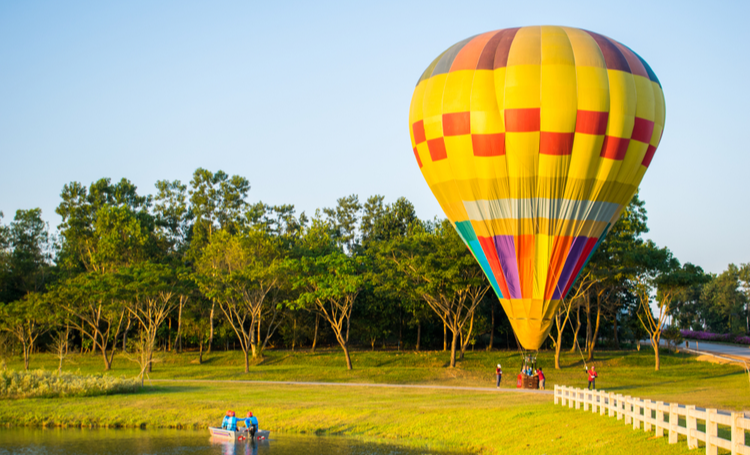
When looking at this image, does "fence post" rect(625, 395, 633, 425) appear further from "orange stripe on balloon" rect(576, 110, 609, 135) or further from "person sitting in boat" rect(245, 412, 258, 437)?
"person sitting in boat" rect(245, 412, 258, 437)

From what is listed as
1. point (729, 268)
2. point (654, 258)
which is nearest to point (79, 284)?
point (654, 258)

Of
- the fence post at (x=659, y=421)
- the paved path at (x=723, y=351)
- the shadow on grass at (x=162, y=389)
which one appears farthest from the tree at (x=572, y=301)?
the fence post at (x=659, y=421)

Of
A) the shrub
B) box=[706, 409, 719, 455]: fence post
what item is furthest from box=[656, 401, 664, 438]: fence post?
the shrub

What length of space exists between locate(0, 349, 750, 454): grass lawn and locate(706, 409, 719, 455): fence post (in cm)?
140

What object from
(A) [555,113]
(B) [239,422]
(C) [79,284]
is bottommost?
(B) [239,422]

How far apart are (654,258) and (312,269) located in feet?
79.0

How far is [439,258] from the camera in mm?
44656

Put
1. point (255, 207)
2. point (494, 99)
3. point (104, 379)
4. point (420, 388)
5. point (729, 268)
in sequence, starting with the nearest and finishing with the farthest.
Answer: 1. point (494, 99)
2. point (104, 379)
3. point (420, 388)
4. point (255, 207)
5. point (729, 268)

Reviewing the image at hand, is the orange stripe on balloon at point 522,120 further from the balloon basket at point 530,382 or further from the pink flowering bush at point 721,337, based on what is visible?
the pink flowering bush at point 721,337

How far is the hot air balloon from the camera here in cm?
2248

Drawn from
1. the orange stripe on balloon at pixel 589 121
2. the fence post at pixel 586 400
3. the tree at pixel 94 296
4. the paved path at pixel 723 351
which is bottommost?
the fence post at pixel 586 400

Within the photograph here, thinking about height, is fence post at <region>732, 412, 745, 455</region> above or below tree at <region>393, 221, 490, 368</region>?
below

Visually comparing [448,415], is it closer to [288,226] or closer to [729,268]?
[288,226]

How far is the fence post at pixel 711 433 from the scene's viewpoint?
12391 millimetres
